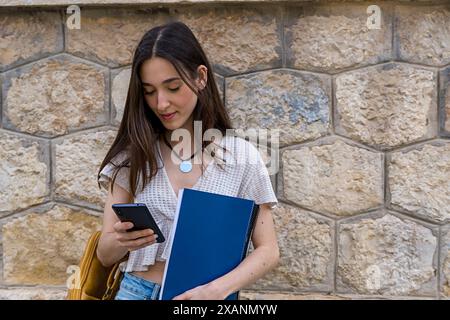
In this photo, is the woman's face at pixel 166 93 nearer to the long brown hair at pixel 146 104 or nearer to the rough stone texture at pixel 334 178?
the long brown hair at pixel 146 104

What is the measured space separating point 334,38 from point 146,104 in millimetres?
1128

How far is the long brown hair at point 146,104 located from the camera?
186 cm

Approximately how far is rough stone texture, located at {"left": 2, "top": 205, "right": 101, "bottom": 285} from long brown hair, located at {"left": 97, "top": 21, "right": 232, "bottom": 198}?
1.02 m

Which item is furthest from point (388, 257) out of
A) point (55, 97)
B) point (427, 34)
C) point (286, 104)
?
point (55, 97)

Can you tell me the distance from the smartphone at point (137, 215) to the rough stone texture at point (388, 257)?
1.26m

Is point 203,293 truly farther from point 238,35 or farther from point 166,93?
point 238,35

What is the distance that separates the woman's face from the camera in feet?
6.08

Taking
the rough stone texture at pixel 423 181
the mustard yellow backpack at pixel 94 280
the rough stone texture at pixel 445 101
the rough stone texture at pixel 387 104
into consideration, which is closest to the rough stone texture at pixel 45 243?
the mustard yellow backpack at pixel 94 280

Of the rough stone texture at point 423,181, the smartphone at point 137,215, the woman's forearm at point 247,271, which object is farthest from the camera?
the rough stone texture at point 423,181

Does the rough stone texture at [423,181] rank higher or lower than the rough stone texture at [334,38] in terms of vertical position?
lower

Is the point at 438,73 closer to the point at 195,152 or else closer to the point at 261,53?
the point at 261,53

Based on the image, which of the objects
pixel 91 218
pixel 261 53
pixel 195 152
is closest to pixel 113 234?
pixel 195 152

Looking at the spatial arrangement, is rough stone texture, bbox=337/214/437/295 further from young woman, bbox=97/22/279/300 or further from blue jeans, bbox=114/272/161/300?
blue jeans, bbox=114/272/161/300

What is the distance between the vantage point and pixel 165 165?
192cm
